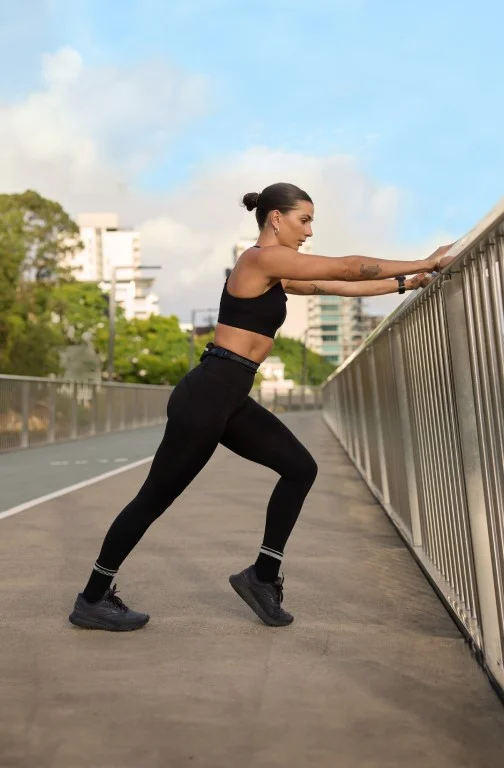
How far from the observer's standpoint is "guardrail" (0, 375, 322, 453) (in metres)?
21.8

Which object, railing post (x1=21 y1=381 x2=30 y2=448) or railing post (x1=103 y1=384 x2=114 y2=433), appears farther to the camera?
railing post (x1=103 y1=384 x2=114 y2=433)

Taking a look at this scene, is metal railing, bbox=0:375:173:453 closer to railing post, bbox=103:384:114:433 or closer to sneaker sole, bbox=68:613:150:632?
railing post, bbox=103:384:114:433

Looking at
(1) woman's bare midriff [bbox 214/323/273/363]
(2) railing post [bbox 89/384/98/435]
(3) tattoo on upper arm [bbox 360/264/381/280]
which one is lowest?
(1) woman's bare midriff [bbox 214/323/273/363]

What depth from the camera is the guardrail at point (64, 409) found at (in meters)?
21.8

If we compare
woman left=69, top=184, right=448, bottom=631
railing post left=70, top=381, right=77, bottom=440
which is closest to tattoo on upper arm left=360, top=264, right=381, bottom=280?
woman left=69, top=184, right=448, bottom=631

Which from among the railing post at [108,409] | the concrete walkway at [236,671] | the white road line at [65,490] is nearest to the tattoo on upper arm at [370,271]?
the concrete walkway at [236,671]

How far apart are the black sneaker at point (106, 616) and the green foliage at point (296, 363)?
176244mm

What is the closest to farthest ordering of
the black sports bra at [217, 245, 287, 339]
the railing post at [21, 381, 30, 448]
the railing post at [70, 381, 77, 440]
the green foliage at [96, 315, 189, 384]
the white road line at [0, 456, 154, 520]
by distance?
the black sports bra at [217, 245, 287, 339]
the white road line at [0, 456, 154, 520]
the railing post at [21, 381, 30, 448]
the railing post at [70, 381, 77, 440]
the green foliage at [96, 315, 189, 384]

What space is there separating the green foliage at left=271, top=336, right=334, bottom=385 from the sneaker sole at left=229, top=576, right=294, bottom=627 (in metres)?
176

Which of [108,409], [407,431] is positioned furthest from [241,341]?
[108,409]

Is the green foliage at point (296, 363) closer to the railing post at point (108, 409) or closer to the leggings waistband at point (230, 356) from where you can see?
the railing post at point (108, 409)

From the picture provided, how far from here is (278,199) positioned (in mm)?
5320

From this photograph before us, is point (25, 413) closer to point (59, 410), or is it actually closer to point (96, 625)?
point (59, 410)

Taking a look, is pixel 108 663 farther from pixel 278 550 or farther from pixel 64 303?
pixel 64 303
